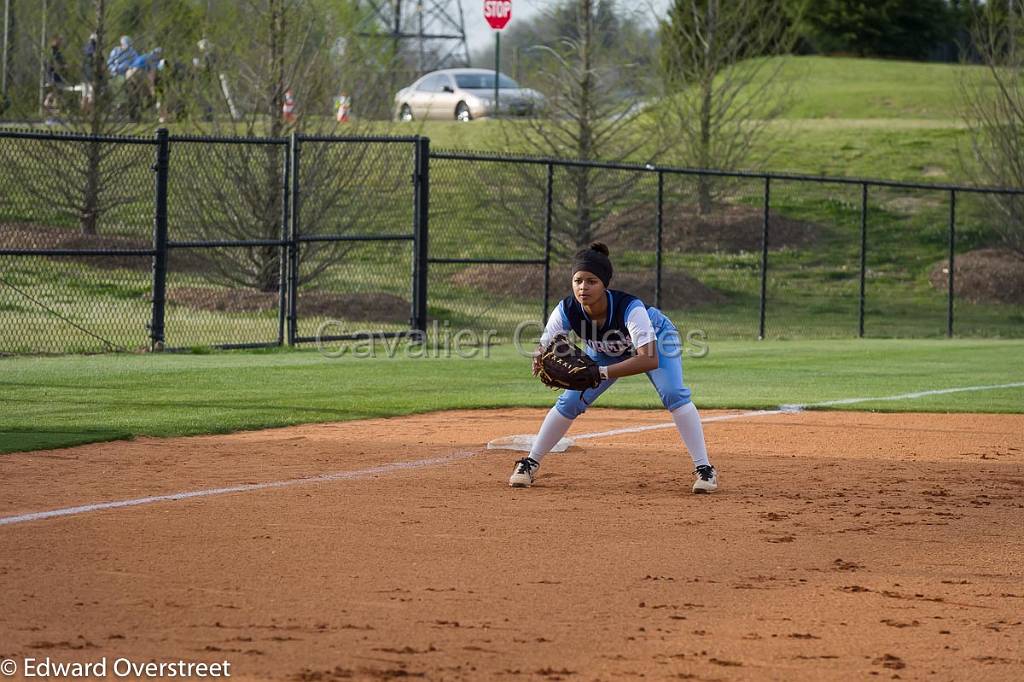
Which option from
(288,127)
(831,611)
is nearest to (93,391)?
(831,611)

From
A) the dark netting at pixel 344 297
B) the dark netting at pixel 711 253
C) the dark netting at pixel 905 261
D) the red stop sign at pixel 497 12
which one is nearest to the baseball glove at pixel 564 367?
the dark netting at pixel 344 297

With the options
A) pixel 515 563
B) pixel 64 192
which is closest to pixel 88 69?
pixel 64 192

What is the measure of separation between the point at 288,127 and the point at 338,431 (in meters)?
11.7

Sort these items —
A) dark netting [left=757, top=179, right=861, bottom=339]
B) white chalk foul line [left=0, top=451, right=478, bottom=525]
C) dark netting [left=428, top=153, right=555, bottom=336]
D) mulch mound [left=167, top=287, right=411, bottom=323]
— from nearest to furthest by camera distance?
1. white chalk foul line [left=0, top=451, right=478, bottom=525]
2. mulch mound [left=167, top=287, right=411, bottom=323]
3. dark netting [left=428, top=153, right=555, bottom=336]
4. dark netting [left=757, top=179, right=861, bottom=339]

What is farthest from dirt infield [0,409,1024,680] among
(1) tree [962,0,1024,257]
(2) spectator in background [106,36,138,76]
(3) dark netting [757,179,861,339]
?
(1) tree [962,0,1024,257]

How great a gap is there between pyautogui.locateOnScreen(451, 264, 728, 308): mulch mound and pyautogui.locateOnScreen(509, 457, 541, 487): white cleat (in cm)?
1624

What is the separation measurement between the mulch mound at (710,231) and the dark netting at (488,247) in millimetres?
2713

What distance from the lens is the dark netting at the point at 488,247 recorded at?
2227 centimetres

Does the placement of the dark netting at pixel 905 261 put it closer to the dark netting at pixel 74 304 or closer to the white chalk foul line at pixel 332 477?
the white chalk foul line at pixel 332 477

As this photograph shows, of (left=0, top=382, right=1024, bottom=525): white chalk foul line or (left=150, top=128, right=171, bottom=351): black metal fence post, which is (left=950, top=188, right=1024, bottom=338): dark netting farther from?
(left=150, top=128, right=171, bottom=351): black metal fence post

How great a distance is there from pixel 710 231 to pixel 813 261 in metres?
2.38

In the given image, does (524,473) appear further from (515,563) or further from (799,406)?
(799,406)

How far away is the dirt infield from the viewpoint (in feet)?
15.5

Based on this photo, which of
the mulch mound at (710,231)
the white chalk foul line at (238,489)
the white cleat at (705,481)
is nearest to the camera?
the white chalk foul line at (238,489)
